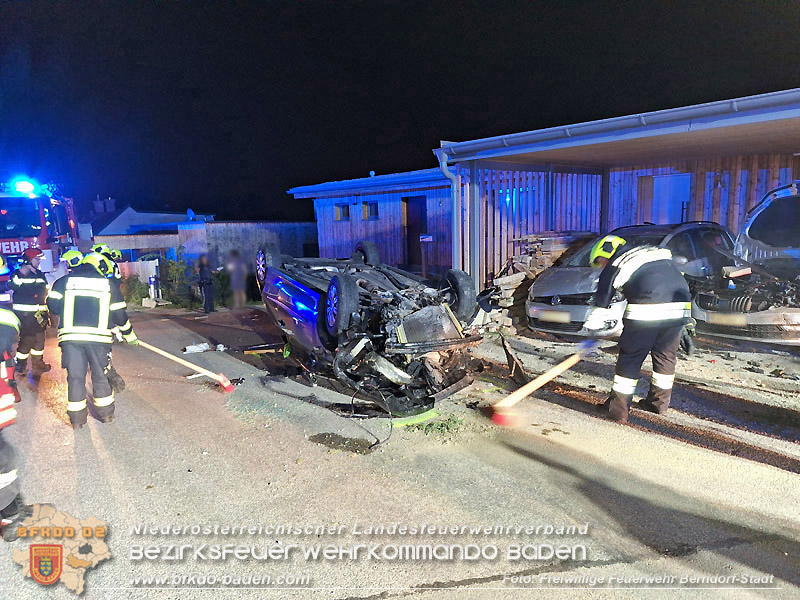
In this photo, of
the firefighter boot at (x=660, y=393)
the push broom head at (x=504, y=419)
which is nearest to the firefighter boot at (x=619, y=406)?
the firefighter boot at (x=660, y=393)

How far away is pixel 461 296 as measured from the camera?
6625 mm

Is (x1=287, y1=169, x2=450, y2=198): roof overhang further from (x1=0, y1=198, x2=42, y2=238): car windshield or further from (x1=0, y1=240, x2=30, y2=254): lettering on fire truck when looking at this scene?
(x1=0, y1=240, x2=30, y2=254): lettering on fire truck

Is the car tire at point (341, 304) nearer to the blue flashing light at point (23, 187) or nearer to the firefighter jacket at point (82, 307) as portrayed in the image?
the firefighter jacket at point (82, 307)

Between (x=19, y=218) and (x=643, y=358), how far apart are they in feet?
42.9

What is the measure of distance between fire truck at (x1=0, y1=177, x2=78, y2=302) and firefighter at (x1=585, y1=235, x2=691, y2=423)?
11.7 metres

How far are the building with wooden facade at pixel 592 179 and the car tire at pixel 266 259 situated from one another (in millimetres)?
3656

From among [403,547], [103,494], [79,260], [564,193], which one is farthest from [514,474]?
[564,193]

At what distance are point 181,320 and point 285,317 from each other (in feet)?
19.1

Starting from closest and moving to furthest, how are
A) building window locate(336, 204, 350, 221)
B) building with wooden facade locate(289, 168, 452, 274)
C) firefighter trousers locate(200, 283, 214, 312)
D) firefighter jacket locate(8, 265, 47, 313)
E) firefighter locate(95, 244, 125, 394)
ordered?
1. firefighter locate(95, 244, 125, 394)
2. firefighter jacket locate(8, 265, 47, 313)
3. firefighter trousers locate(200, 283, 214, 312)
4. building with wooden facade locate(289, 168, 452, 274)
5. building window locate(336, 204, 350, 221)

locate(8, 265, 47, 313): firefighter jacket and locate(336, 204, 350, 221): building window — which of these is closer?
locate(8, 265, 47, 313): firefighter jacket

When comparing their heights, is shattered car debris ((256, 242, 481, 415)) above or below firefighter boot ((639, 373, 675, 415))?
above

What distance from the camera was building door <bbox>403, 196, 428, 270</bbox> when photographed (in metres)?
14.5

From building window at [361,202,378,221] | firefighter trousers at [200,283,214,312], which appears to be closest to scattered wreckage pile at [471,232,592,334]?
building window at [361,202,378,221]

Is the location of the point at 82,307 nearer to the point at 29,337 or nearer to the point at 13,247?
the point at 29,337
